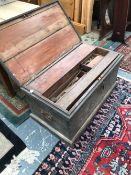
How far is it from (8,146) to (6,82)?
59cm

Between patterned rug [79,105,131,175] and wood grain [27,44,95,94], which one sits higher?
wood grain [27,44,95,94]

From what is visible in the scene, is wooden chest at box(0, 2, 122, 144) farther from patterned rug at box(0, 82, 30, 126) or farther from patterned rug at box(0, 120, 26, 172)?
patterned rug at box(0, 120, 26, 172)

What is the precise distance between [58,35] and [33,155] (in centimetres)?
Answer: 111

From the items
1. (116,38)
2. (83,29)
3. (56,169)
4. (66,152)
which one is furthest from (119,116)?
(83,29)

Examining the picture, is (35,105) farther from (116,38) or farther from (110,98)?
(116,38)

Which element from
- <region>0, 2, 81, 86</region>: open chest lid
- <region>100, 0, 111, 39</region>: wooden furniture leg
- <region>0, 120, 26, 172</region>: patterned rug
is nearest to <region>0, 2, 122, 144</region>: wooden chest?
<region>0, 2, 81, 86</region>: open chest lid

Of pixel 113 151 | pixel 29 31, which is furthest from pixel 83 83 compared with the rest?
pixel 29 31

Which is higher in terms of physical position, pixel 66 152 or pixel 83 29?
pixel 83 29

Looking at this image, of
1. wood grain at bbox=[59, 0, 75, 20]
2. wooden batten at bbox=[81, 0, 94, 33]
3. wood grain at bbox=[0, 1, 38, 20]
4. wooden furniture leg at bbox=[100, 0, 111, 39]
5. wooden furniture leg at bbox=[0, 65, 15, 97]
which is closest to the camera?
wooden furniture leg at bbox=[0, 65, 15, 97]

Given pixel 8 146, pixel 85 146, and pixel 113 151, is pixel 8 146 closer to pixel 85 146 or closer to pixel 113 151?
pixel 85 146

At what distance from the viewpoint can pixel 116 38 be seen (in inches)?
107

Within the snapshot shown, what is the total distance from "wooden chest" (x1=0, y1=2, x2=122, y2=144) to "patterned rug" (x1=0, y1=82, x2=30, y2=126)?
12 cm

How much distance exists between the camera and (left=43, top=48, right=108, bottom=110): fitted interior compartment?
1.41 metres

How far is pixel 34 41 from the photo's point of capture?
5.64ft
